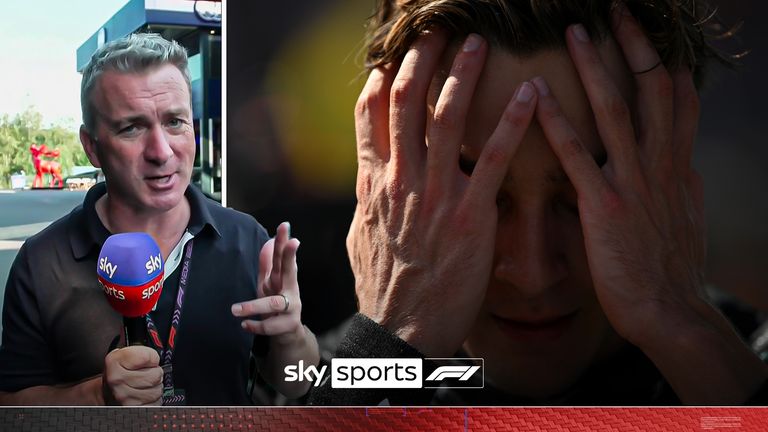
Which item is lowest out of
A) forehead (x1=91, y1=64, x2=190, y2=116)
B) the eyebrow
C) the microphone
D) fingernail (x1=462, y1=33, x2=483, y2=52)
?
the microphone

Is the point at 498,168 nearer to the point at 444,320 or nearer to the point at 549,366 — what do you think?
the point at 444,320

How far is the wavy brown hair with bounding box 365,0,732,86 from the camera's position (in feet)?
6.70

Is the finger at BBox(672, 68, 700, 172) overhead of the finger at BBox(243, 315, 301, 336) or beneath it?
overhead

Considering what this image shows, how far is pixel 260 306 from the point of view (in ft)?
7.24

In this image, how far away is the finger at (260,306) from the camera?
221 centimetres

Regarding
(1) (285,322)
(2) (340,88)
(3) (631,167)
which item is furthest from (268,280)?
(3) (631,167)

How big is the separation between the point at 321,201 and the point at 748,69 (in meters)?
1.32

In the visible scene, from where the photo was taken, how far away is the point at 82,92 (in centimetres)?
224

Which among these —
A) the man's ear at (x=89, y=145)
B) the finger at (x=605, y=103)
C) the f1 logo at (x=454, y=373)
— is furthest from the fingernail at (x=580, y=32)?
the man's ear at (x=89, y=145)

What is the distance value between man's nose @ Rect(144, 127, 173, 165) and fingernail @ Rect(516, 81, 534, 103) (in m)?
1.02

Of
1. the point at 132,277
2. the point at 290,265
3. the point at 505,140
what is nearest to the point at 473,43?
the point at 505,140

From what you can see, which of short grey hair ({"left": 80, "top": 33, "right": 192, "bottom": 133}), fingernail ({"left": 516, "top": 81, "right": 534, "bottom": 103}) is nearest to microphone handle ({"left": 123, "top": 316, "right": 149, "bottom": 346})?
short grey hair ({"left": 80, "top": 33, "right": 192, "bottom": 133})

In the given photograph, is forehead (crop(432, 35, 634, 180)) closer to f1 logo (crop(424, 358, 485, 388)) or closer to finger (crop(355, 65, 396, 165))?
finger (crop(355, 65, 396, 165))

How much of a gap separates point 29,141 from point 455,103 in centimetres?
129
